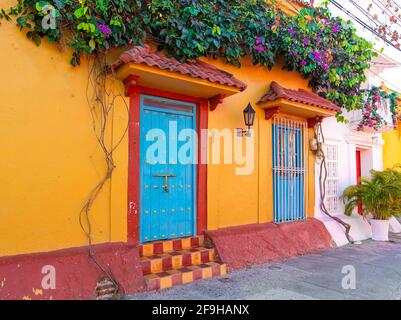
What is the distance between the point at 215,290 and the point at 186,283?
1.60ft

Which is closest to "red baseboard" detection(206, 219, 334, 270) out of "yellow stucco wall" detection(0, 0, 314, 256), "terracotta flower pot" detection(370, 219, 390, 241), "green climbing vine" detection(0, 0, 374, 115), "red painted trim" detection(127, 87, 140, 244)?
"red painted trim" detection(127, 87, 140, 244)

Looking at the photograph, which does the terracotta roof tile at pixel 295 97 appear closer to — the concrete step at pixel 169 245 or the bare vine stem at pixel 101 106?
the concrete step at pixel 169 245

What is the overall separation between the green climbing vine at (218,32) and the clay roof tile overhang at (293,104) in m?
0.59

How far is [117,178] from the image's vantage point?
171 inches

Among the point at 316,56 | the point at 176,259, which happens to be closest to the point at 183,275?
the point at 176,259

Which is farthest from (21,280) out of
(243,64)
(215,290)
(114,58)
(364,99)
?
(364,99)

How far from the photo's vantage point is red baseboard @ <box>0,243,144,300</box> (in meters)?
3.37

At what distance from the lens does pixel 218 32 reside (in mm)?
5004

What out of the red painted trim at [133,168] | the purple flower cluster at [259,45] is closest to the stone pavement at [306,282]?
the red painted trim at [133,168]

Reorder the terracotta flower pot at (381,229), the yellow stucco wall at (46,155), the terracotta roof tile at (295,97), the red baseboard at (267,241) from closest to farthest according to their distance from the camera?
the yellow stucco wall at (46,155), the red baseboard at (267,241), the terracotta roof tile at (295,97), the terracotta flower pot at (381,229)

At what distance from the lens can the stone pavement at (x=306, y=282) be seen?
401 centimetres

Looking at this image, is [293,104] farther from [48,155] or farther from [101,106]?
[48,155]

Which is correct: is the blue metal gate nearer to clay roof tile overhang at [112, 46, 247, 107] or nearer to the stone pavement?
the stone pavement
